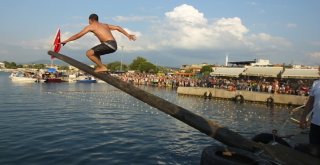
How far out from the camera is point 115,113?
28953 mm

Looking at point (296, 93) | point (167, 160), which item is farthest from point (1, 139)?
point (296, 93)

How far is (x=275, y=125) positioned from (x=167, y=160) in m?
14.3

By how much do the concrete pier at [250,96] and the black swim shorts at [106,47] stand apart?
35362mm

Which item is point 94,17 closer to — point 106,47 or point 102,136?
point 106,47

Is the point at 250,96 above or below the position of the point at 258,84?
below

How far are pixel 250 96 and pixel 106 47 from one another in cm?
3982


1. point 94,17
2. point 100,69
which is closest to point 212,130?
point 100,69

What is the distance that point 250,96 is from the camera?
45.1 meters

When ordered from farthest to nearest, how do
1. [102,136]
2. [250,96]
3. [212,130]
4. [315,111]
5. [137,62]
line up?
[137,62]
[250,96]
[102,136]
[315,111]
[212,130]

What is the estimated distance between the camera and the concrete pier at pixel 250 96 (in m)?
40.5

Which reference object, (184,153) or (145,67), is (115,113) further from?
(145,67)

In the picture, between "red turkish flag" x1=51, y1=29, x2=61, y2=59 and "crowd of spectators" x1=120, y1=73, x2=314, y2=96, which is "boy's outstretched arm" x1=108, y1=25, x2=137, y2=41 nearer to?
"red turkish flag" x1=51, y1=29, x2=61, y2=59

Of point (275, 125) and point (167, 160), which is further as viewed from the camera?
point (275, 125)

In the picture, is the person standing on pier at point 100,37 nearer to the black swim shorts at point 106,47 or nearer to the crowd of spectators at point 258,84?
the black swim shorts at point 106,47
